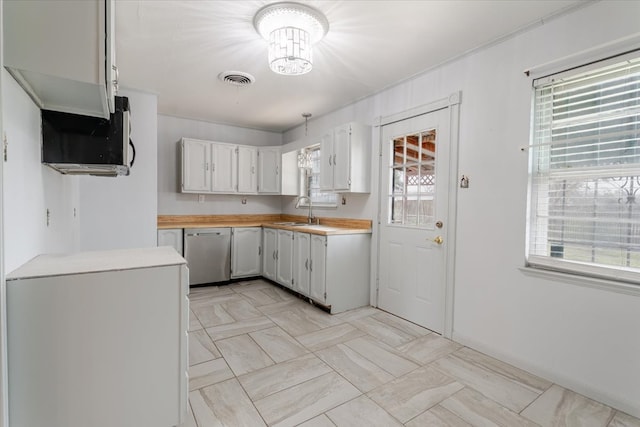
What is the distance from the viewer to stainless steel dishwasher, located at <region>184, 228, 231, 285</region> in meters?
4.21

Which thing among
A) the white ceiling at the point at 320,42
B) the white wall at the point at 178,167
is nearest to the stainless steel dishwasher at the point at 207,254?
the white wall at the point at 178,167

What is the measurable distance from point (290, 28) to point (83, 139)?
1412mm

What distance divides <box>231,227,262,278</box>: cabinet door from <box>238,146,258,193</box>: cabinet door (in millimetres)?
706

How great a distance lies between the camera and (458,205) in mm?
2672

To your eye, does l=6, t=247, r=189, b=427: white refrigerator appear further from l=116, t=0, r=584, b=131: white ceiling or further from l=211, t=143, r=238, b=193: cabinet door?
l=211, t=143, r=238, b=193: cabinet door

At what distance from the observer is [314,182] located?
488 cm

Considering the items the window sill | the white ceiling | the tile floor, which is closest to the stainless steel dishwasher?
the tile floor

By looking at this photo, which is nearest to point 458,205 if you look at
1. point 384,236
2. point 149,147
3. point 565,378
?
point 384,236

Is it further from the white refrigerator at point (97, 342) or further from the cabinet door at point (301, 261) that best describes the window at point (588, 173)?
the white refrigerator at point (97, 342)

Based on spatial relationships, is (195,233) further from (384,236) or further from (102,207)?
(384,236)

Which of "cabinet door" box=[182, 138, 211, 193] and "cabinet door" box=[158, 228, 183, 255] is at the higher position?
"cabinet door" box=[182, 138, 211, 193]

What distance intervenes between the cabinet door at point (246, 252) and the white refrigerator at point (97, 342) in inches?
114

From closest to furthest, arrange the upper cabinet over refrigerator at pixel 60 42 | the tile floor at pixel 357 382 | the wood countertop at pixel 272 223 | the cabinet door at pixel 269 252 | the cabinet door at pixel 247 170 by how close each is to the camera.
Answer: the upper cabinet over refrigerator at pixel 60 42, the tile floor at pixel 357 382, the wood countertop at pixel 272 223, the cabinet door at pixel 269 252, the cabinet door at pixel 247 170

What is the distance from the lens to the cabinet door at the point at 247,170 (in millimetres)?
4852
